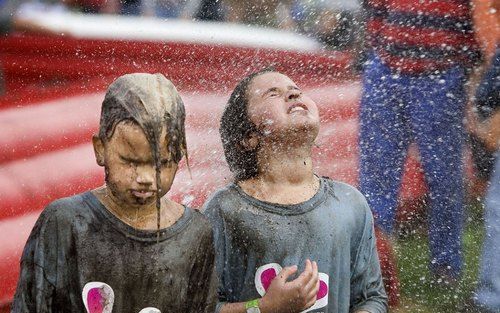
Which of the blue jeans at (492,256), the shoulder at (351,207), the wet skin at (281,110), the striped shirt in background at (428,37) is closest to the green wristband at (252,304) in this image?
the shoulder at (351,207)

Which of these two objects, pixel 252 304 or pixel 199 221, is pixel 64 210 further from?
pixel 252 304

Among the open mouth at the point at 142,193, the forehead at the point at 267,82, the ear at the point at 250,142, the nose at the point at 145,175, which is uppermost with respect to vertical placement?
the forehead at the point at 267,82

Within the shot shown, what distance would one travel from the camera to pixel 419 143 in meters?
5.10

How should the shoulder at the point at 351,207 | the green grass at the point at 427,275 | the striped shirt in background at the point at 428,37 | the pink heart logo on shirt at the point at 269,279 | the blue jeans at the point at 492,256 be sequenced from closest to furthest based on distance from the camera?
1. the pink heart logo on shirt at the point at 269,279
2. the shoulder at the point at 351,207
3. the blue jeans at the point at 492,256
4. the green grass at the point at 427,275
5. the striped shirt in background at the point at 428,37

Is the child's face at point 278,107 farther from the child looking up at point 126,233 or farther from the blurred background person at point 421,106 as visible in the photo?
the blurred background person at point 421,106

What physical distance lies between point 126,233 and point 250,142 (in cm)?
81

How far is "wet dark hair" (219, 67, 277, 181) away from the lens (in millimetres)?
2965

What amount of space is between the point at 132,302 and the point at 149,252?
137 millimetres

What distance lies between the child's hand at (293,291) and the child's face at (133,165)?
0.59 metres

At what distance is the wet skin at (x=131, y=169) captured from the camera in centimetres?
217

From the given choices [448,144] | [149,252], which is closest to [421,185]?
[448,144]

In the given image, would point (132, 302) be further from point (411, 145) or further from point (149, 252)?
point (411, 145)

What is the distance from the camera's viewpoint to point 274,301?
264 centimetres

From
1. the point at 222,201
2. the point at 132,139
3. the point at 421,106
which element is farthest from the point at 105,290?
the point at 421,106
